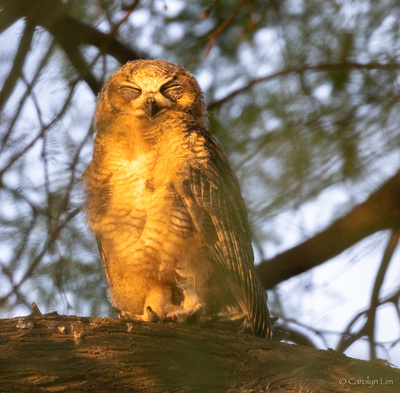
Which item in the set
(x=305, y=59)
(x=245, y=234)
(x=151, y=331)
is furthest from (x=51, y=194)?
(x=305, y=59)

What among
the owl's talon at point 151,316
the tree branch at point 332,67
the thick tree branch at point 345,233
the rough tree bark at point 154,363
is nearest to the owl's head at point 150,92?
the thick tree branch at point 345,233

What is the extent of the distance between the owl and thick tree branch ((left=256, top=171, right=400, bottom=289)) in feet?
0.68

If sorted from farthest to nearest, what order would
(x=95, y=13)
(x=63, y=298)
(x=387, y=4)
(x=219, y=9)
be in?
(x=219, y=9)
(x=63, y=298)
(x=95, y=13)
(x=387, y=4)

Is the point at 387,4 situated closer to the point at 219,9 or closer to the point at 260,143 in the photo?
the point at 260,143

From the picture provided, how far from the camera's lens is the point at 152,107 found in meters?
3.71

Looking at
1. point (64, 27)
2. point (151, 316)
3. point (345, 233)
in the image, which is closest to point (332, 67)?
point (345, 233)

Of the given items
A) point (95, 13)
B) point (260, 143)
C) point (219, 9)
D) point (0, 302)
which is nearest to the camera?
point (260, 143)

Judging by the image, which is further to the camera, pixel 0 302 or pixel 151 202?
pixel 151 202

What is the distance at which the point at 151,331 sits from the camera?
2.65 meters

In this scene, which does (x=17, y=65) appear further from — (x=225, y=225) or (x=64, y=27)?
(x=225, y=225)

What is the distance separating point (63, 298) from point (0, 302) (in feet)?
1.29

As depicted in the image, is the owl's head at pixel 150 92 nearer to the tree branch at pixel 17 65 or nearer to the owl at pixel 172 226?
the owl at pixel 172 226

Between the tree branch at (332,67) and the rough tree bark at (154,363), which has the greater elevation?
the tree branch at (332,67)

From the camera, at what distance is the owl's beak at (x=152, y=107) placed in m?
3.68
